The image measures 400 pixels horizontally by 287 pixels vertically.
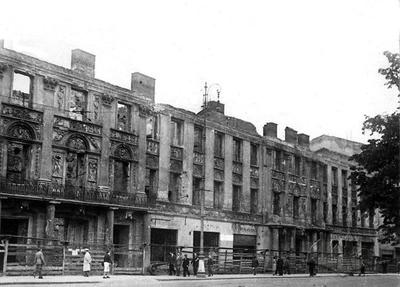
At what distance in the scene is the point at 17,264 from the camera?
91.9 ft

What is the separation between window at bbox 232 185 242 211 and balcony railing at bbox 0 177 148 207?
9639 millimetres

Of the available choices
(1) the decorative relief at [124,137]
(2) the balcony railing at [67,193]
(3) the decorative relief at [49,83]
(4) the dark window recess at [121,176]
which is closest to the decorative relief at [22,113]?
(3) the decorative relief at [49,83]

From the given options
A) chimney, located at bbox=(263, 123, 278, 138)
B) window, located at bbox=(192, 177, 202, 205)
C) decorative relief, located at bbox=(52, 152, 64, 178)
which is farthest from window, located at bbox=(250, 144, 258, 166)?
decorative relief, located at bbox=(52, 152, 64, 178)

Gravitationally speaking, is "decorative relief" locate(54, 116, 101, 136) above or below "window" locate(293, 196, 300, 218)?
above

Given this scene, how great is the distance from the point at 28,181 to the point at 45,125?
304cm

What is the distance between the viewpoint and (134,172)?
34.8 meters

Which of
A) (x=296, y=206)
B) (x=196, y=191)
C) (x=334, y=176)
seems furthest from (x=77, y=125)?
(x=334, y=176)

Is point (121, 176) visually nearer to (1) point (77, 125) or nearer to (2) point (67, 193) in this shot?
(1) point (77, 125)

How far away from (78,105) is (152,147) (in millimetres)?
5818

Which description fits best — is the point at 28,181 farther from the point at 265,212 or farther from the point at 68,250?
the point at 265,212

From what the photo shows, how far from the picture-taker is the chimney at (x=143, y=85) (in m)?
35.9

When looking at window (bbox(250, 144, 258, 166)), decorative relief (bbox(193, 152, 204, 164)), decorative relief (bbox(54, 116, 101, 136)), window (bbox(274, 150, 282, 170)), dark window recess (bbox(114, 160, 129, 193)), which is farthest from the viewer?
window (bbox(274, 150, 282, 170))

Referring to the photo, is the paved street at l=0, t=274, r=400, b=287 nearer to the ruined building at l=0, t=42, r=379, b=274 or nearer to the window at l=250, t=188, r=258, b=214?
the ruined building at l=0, t=42, r=379, b=274

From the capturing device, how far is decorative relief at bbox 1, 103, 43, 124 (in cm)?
2848
